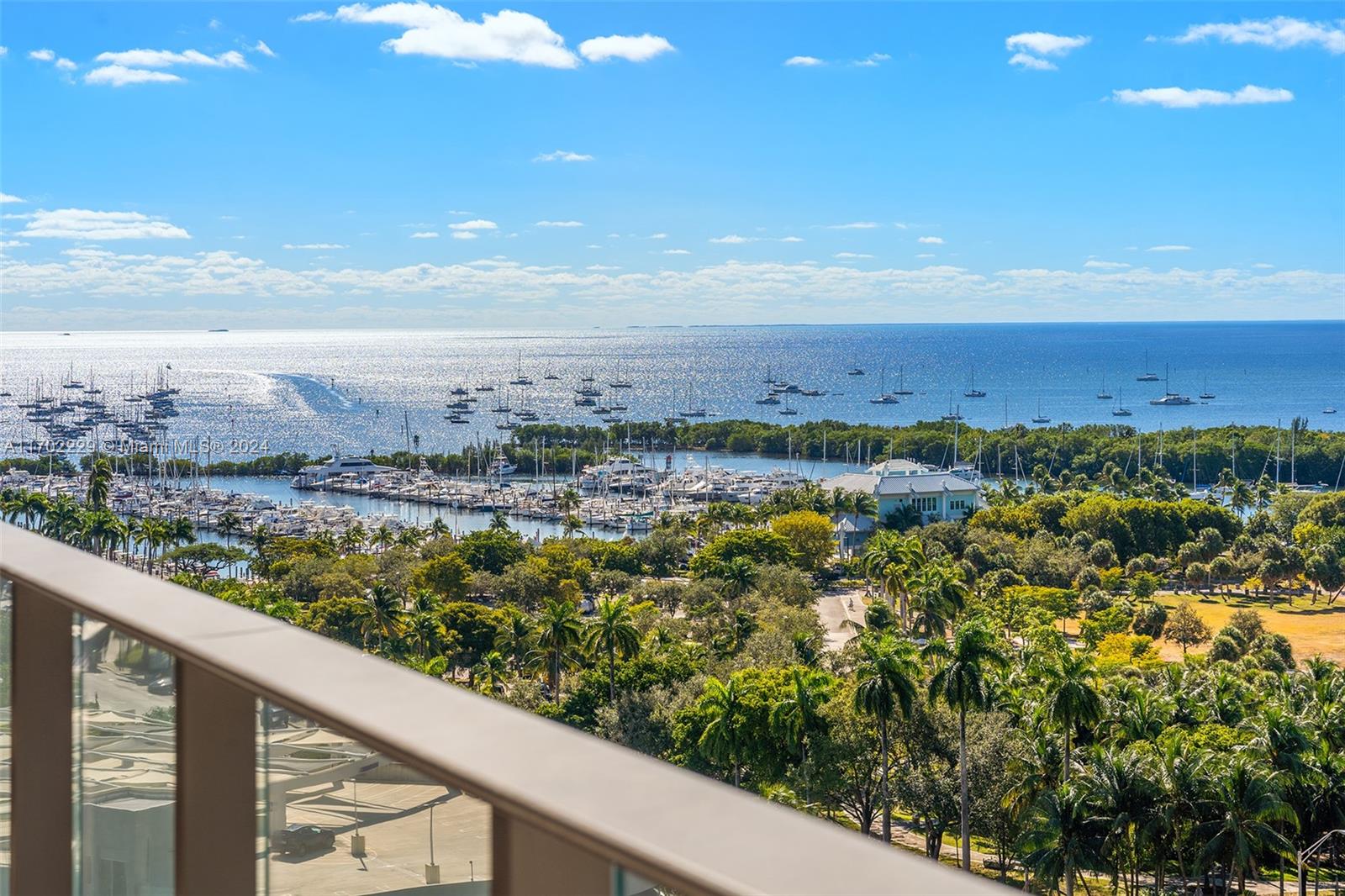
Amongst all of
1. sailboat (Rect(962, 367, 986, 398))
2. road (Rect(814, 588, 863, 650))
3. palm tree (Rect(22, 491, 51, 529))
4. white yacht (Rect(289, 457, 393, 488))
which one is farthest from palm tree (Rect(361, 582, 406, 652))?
sailboat (Rect(962, 367, 986, 398))

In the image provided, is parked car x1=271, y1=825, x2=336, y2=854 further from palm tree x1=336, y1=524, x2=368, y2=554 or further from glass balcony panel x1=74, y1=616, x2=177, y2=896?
palm tree x1=336, y1=524, x2=368, y2=554

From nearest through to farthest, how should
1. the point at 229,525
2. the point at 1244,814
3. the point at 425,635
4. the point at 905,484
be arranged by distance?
the point at 1244,814
the point at 425,635
the point at 905,484
the point at 229,525

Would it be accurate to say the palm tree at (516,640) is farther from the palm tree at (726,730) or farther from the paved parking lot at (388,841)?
the paved parking lot at (388,841)

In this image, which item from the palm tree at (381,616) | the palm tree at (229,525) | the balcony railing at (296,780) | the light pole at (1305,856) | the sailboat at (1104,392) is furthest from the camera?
the sailboat at (1104,392)

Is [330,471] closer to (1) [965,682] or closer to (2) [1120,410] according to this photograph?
(1) [965,682]

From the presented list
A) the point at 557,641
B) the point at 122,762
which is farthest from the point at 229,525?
the point at 122,762

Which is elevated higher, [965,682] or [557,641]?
[965,682]

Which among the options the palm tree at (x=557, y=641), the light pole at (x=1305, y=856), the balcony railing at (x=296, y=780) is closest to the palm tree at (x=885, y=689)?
the light pole at (x=1305, y=856)

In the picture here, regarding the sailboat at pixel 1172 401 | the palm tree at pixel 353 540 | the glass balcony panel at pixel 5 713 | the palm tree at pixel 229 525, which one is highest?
the glass balcony panel at pixel 5 713
